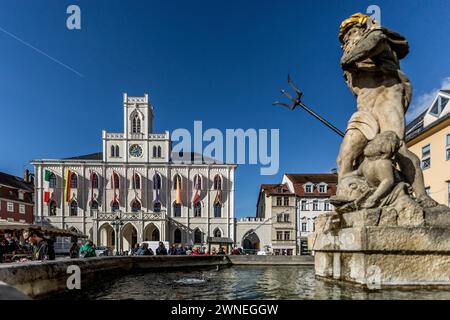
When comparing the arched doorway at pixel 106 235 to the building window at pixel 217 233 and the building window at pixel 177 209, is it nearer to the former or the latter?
the building window at pixel 177 209

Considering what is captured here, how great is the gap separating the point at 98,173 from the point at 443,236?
5162cm

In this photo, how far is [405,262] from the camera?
3871 mm

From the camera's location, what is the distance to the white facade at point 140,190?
50.0 metres

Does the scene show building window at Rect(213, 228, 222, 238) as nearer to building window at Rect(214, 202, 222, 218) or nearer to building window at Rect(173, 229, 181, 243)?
building window at Rect(214, 202, 222, 218)

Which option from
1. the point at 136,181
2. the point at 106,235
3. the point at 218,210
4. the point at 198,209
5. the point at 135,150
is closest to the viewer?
the point at 106,235

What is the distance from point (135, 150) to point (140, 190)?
242 inches

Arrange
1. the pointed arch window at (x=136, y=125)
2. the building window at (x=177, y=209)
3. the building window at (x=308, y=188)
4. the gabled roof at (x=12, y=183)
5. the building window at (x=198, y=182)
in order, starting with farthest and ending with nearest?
the pointed arch window at (x=136, y=125), the gabled roof at (x=12, y=183), the building window at (x=198, y=182), the building window at (x=177, y=209), the building window at (x=308, y=188)

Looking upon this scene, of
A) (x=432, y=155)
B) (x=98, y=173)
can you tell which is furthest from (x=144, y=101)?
(x=432, y=155)

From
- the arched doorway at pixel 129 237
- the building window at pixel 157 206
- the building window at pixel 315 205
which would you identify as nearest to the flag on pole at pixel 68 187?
the arched doorway at pixel 129 237

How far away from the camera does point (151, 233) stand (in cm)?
4925

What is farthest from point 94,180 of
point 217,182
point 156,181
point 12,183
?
point 217,182

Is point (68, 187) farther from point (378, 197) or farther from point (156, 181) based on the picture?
point (378, 197)

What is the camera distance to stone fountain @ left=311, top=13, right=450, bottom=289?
3.85m
